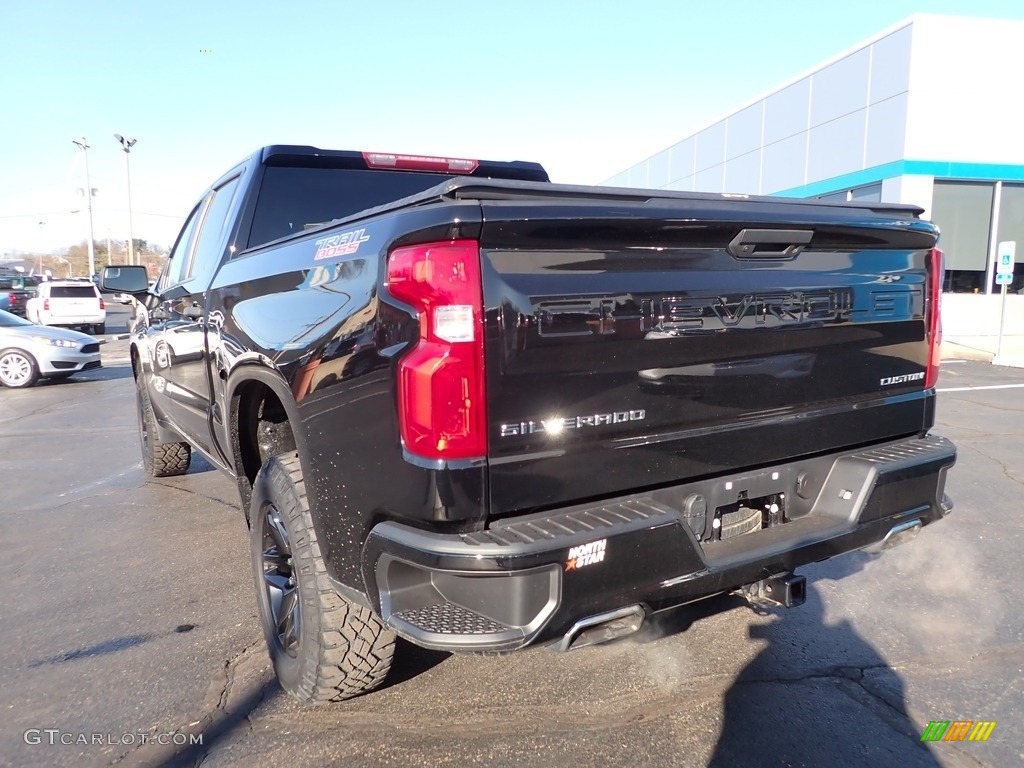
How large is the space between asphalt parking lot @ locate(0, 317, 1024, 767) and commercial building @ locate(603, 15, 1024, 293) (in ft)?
53.2

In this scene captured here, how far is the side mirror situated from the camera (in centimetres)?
529

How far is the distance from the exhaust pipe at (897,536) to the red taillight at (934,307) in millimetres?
619

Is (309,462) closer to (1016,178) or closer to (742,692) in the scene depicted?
(742,692)

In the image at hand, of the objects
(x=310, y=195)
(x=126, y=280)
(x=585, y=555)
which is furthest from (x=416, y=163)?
(x=585, y=555)

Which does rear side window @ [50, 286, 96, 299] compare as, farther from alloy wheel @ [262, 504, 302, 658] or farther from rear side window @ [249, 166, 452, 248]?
alloy wheel @ [262, 504, 302, 658]

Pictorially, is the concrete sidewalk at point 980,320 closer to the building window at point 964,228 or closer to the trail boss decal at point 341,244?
the building window at point 964,228

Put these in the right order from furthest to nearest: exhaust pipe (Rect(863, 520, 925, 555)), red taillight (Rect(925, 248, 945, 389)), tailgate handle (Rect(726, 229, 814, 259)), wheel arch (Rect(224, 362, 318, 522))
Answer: wheel arch (Rect(224, 362, 318, 522)) < red taillight (Rect(925, 248, 945, 389)) < exhaust pipe (Rect(863, 520, 925, 555)) < tailgate handle (Rect(726, 229, 814, 259))

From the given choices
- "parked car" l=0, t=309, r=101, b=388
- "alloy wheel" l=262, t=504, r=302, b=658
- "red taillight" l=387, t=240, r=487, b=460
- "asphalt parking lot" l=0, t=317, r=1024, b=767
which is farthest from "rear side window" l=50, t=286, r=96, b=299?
"red taillight" l=387, t=240, r=487, b=460

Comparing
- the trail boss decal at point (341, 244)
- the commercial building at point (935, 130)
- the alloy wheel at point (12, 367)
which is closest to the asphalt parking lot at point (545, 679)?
the trail boss decal at point (341, 244)

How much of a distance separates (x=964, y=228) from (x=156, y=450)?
19.8m

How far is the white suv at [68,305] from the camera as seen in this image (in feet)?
69.7

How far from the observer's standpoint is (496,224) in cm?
193

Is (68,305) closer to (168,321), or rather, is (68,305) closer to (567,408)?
(168,321)

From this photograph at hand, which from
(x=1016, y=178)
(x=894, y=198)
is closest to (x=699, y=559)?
(x=894, y=198)
